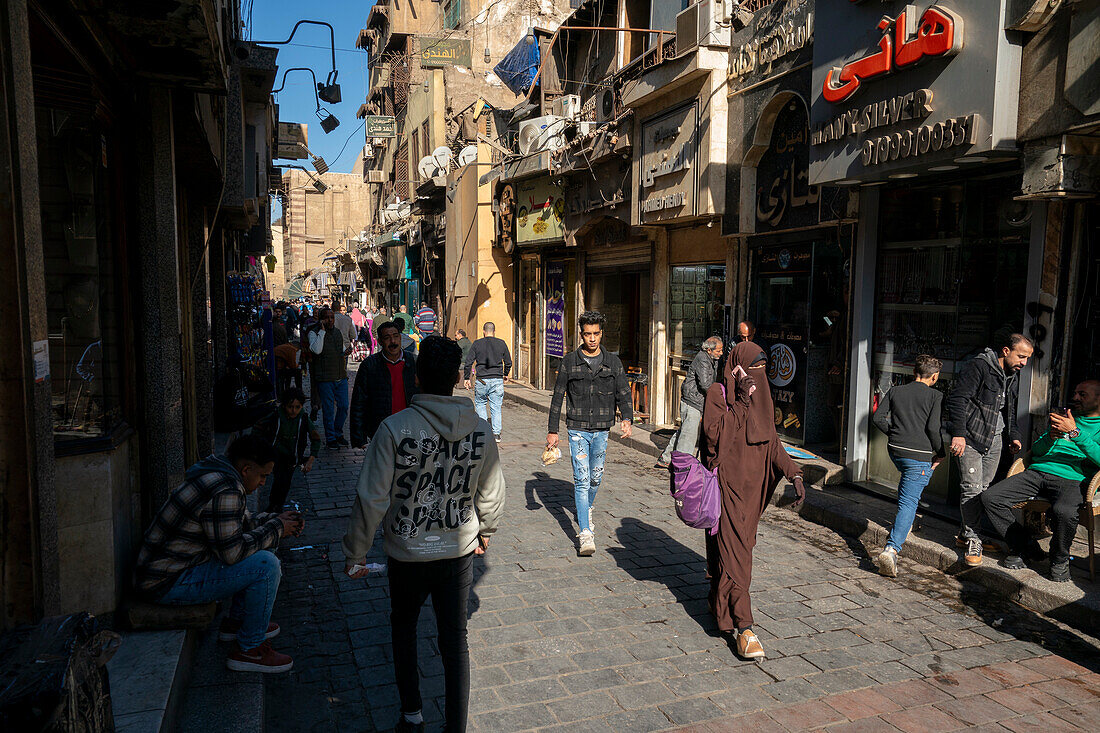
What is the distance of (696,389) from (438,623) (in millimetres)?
6384

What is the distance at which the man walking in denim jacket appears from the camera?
6.48 metres

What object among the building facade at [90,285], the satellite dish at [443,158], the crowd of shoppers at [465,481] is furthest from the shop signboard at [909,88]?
the satellite dish at [443,158]

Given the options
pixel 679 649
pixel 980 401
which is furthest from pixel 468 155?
pixel 679 649

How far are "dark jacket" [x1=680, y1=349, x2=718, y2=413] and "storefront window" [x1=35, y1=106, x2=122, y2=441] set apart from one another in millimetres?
6521

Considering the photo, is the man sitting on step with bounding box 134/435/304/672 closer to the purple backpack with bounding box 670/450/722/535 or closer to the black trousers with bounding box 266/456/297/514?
the purple backpack with bounding box 670/450/722/535

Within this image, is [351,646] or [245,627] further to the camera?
[351,646]

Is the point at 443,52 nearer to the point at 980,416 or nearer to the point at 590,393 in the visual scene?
the point at 590,393

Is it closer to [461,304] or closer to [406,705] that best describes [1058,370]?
[406,705]

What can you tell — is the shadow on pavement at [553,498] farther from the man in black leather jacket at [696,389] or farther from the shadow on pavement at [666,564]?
the man in black leather jacket at [696,389]

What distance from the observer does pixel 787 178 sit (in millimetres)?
9375

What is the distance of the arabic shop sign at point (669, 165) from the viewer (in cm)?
1085

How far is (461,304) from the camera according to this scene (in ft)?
67.5

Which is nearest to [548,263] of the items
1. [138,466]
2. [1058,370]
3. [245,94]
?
[245,94]

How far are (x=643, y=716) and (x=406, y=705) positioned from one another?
1.25 meters
